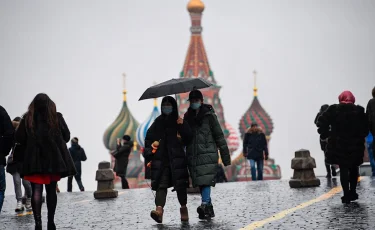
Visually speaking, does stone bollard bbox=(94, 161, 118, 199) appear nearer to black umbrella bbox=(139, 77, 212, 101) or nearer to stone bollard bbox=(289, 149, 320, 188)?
stone bollard bbox=(289, 149, 320, 188)

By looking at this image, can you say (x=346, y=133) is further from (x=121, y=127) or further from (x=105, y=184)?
(x=121, y=127)

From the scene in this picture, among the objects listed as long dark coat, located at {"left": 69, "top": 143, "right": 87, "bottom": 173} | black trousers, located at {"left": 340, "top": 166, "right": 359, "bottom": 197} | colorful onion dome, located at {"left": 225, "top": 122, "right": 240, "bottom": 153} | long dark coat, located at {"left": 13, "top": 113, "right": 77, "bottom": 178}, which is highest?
colorful onion dome, located at {"left": 225, "top": 122, "right": 240, "bottom": 153}

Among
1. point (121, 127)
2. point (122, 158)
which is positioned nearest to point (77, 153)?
point (122, 158)

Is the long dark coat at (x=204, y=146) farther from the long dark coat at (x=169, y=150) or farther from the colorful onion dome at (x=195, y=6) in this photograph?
the colorful onion dome at (x=195, y=6)

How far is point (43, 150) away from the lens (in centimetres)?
1195

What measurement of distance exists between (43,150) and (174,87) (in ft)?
7.02

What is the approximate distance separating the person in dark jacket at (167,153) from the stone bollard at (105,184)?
307 inches

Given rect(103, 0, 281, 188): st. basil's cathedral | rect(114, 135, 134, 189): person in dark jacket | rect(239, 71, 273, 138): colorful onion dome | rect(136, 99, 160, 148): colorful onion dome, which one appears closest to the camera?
rect(114, 135, 134, 189): person in dark jacket

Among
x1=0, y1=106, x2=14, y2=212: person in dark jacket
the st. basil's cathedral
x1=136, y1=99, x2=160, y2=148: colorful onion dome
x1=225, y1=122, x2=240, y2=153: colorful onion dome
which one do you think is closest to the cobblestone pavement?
x1=0, y1=106, x2=14, y2=212: person in dark jacket

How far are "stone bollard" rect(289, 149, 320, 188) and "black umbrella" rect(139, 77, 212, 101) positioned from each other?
7.27 m

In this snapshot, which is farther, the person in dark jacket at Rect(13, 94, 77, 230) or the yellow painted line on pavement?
the yellow painted line on pavement

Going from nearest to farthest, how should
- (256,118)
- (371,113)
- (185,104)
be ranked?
1. (371,113)
2. (185,104)
3. (256,118)

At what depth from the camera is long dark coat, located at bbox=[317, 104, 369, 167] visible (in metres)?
14.6

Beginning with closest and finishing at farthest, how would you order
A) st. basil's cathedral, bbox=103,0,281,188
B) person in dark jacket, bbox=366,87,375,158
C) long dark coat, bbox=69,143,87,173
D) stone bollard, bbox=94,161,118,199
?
person in dark jacket, bbox=366,87,375,158 < stone bollard, bbox=94,161,118,199 < long dark coat, bbox=69,143,87,173 < st. basil's cathedral, bbox=103,0,281,188
